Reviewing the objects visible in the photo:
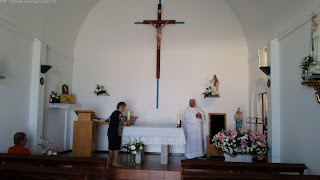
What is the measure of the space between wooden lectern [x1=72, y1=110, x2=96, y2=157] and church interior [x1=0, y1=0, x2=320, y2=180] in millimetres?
28

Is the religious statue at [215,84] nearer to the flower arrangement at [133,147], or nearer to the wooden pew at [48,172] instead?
the flower arrangement at [133,147]

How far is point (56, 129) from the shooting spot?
8594 millimetres

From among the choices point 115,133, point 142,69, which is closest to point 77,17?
point 142,69

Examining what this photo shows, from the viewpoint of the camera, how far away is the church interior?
701cm

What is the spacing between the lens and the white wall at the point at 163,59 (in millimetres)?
9164

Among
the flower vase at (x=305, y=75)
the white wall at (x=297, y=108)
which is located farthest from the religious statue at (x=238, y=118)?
the flower vase at (x=305, y=75)

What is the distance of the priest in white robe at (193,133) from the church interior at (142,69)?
276 millimetres

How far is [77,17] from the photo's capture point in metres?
9.19

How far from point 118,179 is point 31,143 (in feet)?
8.18

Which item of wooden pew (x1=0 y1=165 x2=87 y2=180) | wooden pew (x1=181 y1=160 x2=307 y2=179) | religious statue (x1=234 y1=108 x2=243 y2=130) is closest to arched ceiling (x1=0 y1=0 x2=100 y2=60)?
wooden pew (x1=0 y1=165 x2=87 y2=180)

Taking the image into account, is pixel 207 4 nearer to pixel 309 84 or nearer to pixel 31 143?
pixel 309 84

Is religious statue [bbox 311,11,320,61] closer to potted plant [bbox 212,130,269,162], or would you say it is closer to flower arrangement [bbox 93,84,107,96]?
potted plant [bbox 212,130,269,162]

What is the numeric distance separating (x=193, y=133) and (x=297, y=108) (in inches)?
150

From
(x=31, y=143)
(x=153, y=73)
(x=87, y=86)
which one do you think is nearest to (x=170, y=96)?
(x=153, y=73)
